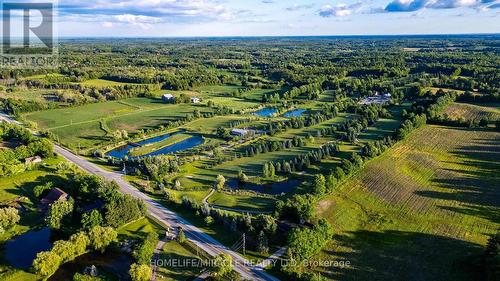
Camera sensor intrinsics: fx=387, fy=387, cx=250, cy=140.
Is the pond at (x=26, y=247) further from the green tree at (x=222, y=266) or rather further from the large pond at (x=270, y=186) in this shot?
the large pond at (x=270, y=186)

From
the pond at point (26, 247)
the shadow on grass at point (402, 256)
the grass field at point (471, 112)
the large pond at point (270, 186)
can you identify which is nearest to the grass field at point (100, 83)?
the large pond at point (270, 186)

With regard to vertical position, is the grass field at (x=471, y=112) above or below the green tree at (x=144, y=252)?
above

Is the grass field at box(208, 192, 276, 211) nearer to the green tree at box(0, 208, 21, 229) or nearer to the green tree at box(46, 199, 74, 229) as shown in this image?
the green tree at box(46, 199, 74, 229)

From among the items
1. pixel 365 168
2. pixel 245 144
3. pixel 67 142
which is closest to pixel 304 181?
pixel 365 168

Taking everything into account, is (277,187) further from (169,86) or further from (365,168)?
(169,86)

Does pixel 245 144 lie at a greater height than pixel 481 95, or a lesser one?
lesser
